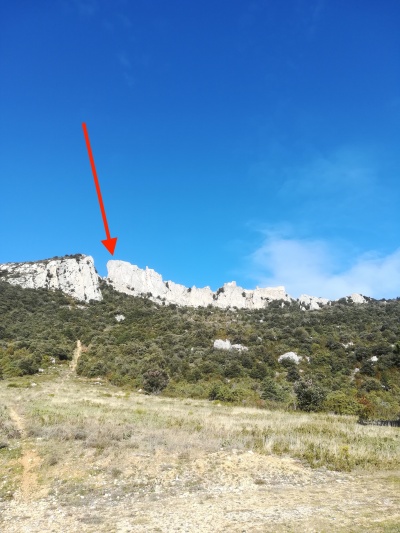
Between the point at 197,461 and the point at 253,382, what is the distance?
37.1m

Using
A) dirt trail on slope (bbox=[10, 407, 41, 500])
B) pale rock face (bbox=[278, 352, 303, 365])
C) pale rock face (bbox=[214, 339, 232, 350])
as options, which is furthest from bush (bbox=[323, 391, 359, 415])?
pale rock face (bbox=[214, 339, 232, 350])

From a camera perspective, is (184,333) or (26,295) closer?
(184,333)

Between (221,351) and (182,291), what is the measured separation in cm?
7480

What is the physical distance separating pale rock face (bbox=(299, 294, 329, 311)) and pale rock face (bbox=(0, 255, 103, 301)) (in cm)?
6343

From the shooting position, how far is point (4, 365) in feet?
172

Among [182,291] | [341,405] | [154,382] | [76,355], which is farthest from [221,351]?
[182,291]

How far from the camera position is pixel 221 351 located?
6288 centimetres

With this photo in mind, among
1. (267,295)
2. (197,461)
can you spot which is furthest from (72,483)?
(267,295)

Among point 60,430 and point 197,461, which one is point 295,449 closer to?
point 197,461

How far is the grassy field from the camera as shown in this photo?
31.8 ft

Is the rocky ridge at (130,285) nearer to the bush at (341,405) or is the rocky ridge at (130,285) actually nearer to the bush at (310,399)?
the bush at (310,399)

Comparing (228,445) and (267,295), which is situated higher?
(267,295)

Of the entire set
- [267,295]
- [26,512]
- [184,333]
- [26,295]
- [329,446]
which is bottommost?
[26,512]

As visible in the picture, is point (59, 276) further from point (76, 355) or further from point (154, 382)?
point (154, 382)
